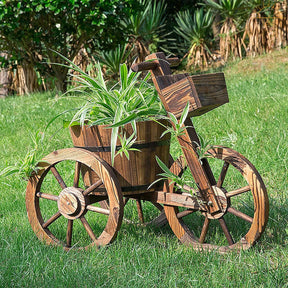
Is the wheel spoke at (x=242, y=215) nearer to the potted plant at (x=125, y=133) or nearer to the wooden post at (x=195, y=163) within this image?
the wooden post at (x=195, y=163)

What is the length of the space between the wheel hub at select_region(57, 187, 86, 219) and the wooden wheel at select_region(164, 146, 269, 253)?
527mm

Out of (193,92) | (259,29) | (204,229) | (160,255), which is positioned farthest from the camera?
(259,29)

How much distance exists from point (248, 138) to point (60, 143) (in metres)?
2.18

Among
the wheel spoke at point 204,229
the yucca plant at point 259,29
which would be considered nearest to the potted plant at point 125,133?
the wheel spoke at point 204,229

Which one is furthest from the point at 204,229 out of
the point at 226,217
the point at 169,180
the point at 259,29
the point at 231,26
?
the point at 231,26

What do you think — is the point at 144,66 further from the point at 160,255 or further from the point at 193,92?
the point at 160,255

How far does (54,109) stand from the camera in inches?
292

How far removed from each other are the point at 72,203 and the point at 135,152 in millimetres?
529

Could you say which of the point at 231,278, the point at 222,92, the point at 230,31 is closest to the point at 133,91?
the point at 222,92

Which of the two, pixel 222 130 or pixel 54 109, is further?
pixel 54 109

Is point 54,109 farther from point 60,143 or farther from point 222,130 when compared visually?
point 222,130

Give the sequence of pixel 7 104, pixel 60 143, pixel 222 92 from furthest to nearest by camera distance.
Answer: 1. pixel 7 104
2. pixel 60 143
3. pixel 222 92

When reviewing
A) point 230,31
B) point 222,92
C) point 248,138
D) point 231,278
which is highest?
point 230,31

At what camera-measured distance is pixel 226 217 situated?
3469 millimetres
